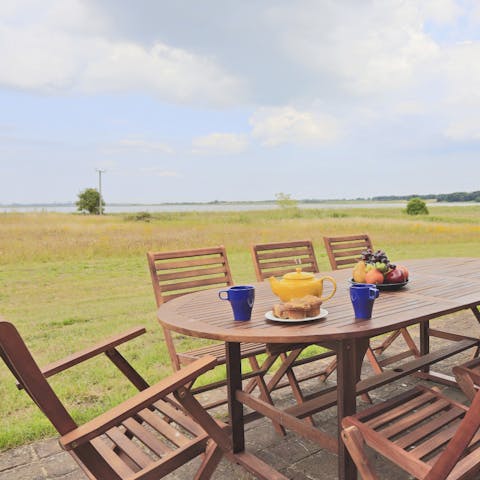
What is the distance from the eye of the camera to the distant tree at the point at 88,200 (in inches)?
2293

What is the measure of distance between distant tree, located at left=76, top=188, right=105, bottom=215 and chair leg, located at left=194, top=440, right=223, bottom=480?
59919mm

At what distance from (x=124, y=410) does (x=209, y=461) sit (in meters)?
0.58

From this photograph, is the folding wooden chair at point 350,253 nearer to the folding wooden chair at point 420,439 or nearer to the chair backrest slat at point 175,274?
the chair backrest slat at point 175,274

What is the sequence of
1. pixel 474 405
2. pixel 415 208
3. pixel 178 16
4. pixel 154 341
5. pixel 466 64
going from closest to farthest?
1. pixel 474 405
2. pixel 154 341
3. pixel 178 16
4. pixel 466 64
5. pixel 415 208

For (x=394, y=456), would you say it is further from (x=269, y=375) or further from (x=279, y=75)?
(x=279, y=75)

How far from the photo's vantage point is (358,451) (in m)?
1.50

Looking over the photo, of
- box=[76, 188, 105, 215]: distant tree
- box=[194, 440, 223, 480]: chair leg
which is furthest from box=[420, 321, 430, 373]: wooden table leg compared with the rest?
box=[76, 188, 105, 215]: distant tree

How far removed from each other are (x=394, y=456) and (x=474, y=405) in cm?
39

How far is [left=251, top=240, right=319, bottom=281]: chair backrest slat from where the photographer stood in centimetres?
Result: 329

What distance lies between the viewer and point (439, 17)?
22.5 feet

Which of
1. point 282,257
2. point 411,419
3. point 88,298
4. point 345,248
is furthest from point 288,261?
point 88,298

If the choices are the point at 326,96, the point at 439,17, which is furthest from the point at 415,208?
the point at 439,17

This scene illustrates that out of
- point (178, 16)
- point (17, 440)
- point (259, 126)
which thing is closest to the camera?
point (17, 440)

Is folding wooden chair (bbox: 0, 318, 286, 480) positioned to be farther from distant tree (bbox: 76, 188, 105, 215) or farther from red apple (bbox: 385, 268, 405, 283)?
distant tree (bbox: 76, 188, 105, 215)
